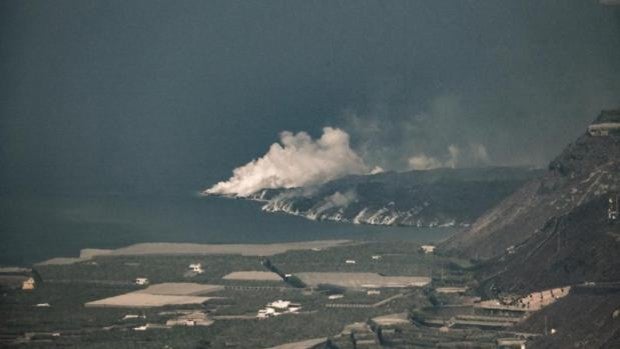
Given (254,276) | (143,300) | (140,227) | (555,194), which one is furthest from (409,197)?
(143,300)

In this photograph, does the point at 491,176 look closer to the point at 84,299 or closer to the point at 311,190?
the point at 311,190

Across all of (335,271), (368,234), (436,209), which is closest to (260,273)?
(335,271)

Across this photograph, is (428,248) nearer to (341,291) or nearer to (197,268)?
(197,268)

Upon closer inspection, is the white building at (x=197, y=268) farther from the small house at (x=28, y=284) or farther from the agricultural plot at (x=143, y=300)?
the small house at (x=28, y=284)

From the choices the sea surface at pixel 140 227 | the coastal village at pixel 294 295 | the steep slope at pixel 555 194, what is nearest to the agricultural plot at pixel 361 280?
the coastal village at pixel 294 295

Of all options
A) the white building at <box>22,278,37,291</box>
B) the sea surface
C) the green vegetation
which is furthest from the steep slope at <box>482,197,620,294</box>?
the sea surface

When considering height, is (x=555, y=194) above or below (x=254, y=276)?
Result: above
